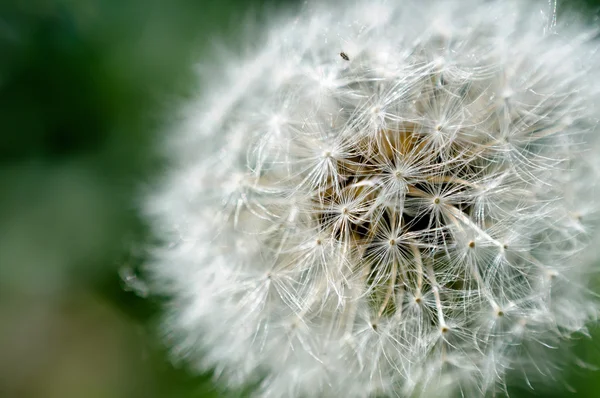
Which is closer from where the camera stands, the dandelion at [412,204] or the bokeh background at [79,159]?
the dandelion at [412,204]

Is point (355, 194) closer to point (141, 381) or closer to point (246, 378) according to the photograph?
point (246, 378)

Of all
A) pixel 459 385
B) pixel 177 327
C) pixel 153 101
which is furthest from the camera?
pixel 153 101

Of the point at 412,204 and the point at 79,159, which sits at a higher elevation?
the point at 412,204

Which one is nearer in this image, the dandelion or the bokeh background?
the dandelion

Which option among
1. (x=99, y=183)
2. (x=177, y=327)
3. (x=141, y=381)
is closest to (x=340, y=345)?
(x=177, y=327)
